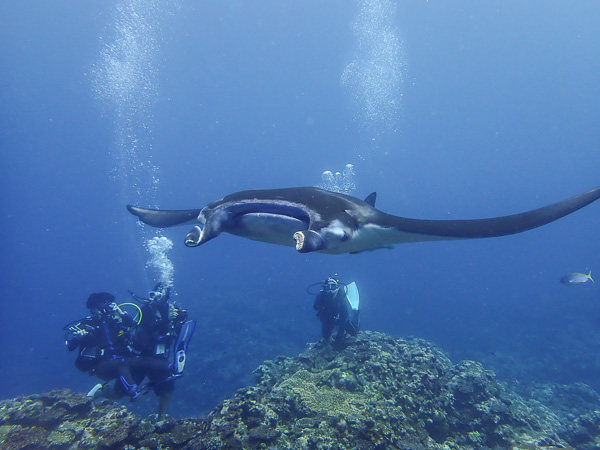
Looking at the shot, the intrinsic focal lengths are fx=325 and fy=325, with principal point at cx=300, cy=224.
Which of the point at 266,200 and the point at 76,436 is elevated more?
the point at 266,200

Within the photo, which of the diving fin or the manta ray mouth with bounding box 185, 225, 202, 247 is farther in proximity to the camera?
the diving fin

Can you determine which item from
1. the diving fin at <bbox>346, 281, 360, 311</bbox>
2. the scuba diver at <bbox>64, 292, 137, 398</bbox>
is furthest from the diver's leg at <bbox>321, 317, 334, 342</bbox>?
the scuba diver at <bbox>64, 292, 137, 398</bbox>

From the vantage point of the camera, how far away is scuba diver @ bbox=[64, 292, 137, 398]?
7566 millimetres

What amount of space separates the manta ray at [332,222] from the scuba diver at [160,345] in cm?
549

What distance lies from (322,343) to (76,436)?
18.9 feet

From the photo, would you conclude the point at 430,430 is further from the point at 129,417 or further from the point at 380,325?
the point at 380,325

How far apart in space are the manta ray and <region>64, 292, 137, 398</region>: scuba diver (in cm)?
571

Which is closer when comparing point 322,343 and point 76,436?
point 76,436

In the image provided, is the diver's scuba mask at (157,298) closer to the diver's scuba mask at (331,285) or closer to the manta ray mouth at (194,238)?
the diver's scuba mask at (331,285)

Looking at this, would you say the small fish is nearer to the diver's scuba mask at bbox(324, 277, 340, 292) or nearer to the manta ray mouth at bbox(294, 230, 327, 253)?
the diver's scuba mask at bbox(324, 277, 340, 292)

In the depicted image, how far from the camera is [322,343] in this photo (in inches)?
358

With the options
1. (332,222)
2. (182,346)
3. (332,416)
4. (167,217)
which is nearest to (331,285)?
(182,346)

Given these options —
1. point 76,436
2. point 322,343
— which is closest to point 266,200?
point 76,436

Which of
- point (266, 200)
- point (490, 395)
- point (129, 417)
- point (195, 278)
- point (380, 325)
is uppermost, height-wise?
point (195, 278)
